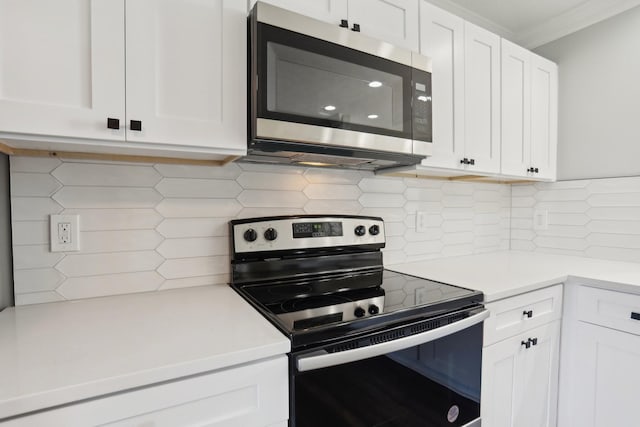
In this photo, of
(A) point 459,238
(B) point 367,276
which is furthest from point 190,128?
(A) point 459,238

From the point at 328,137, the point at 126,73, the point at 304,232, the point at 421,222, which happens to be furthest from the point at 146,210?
the point at 421,222

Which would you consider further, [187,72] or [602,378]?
[602,378]

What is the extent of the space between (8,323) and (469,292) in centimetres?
146

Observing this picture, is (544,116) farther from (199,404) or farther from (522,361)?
(199,404)

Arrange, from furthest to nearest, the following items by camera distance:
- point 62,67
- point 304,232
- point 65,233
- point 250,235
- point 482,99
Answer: point 482,99
point 304,232
point 250,235
point 65,233
point 62,67

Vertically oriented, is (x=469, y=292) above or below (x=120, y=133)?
below

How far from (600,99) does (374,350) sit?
86.9 inches

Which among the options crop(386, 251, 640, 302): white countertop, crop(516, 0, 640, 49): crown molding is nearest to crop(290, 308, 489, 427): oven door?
crop(386, 251, 640, 302): white countertop

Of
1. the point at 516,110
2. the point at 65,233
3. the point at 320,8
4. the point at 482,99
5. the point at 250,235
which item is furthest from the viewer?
the point at 516,110

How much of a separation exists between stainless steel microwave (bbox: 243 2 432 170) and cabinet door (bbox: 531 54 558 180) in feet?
3.46

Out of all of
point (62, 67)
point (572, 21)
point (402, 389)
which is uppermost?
point (572, 21)

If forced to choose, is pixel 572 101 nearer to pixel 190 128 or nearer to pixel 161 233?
pixel 190 128

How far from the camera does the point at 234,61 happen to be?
1.06m

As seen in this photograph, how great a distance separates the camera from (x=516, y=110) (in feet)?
6.27
